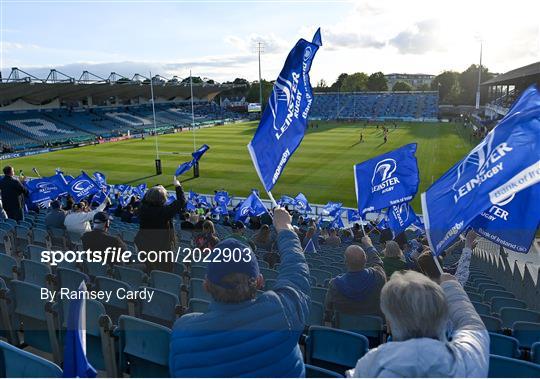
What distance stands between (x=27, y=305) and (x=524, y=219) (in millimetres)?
5307

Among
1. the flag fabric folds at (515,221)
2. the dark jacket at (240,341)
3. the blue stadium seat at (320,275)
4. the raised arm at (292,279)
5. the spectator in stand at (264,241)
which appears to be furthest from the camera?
the spectator in stand at (264,241)

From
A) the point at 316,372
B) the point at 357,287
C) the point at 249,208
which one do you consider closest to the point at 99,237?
the point at 357,287

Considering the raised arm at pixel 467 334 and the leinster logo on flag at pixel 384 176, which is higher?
the raised arm at pixel 467 334

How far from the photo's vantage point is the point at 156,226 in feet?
20.2

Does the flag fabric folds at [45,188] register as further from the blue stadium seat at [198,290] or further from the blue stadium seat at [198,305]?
the blue stadium seat at [198,305]

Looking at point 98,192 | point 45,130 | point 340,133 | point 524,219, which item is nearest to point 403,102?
point 340,133

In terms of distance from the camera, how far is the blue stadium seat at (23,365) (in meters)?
2.67

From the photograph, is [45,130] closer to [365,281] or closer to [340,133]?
[340,133]

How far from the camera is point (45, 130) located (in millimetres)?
49875

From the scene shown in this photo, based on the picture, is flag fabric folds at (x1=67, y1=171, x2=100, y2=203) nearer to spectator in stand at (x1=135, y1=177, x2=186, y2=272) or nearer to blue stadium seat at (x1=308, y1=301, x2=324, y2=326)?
spectator in stand at (x1=135, y1=177, x2=186, y2=272)

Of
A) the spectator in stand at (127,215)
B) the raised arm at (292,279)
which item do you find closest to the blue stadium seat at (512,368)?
the raised arm at (292,279)

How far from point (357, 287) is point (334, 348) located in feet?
2.55

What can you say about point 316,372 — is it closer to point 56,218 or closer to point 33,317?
point 33,317

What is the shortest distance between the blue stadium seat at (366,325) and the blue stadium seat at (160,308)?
5.33 ft
